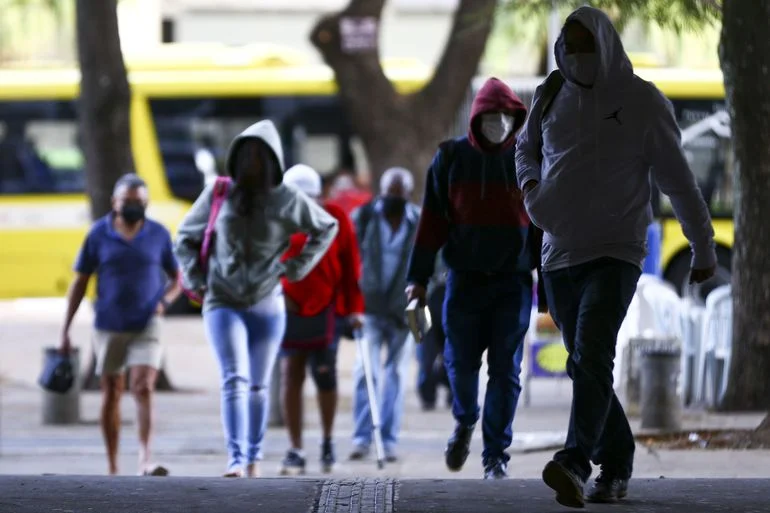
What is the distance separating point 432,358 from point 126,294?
4.09m

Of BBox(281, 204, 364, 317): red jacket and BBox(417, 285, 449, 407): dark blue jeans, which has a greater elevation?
BBox(281, 204, 364, 317): red jacket

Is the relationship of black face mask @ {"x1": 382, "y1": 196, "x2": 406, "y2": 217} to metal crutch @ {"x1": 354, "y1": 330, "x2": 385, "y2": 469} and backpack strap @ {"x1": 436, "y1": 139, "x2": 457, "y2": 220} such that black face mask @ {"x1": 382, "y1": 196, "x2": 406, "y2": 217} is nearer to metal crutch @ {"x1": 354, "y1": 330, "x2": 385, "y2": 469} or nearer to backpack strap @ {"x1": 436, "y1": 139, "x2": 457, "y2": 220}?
metal crutch @ {"x1": 354, "y1": 330, "x2": 385, "y2": 469}

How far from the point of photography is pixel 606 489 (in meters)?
6.37

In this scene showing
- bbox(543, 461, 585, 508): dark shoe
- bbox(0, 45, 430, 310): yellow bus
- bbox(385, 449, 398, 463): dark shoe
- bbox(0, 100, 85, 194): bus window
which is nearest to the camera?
bbox(543, 461, 585, 508): dark shoe

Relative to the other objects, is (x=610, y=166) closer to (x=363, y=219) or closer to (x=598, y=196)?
(x=598, y=196)

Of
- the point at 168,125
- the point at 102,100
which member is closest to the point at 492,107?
the point at 102,100

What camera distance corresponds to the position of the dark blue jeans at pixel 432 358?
1292cm

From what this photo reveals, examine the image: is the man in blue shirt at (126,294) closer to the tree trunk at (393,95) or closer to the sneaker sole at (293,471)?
the sneaker sole at (293,471)

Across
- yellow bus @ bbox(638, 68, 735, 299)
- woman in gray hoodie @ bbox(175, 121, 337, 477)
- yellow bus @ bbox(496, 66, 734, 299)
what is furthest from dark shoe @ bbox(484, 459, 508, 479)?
yellow bus @ bbox(638, 68, 735, 299)

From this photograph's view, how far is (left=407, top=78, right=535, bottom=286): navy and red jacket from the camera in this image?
289 inches

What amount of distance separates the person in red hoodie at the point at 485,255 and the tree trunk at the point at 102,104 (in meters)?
8.07

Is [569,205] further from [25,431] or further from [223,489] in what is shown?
[25,431]

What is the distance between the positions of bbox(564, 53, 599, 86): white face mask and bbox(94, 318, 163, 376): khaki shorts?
4.28 meters

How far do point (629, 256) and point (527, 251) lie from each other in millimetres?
1198
